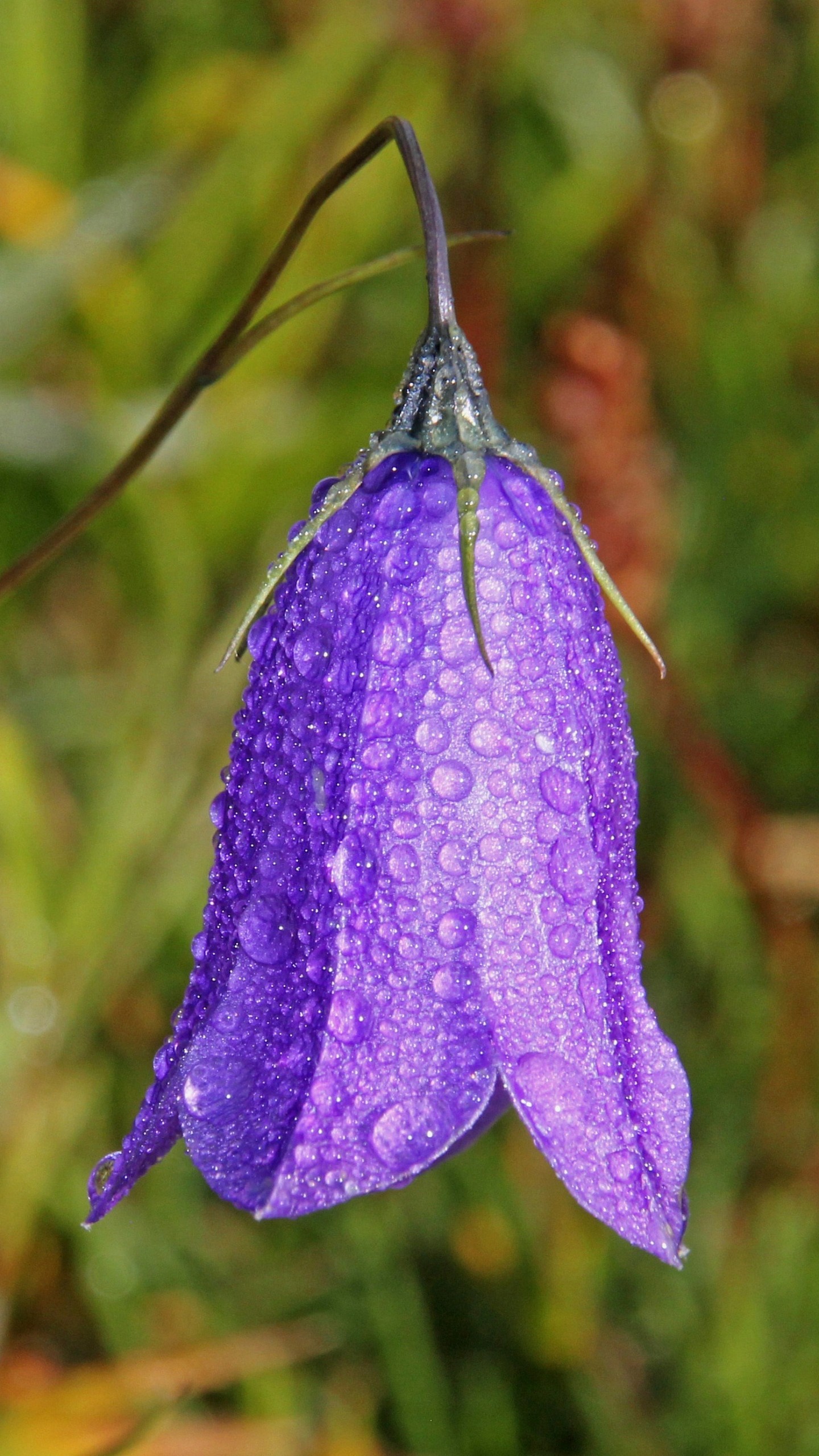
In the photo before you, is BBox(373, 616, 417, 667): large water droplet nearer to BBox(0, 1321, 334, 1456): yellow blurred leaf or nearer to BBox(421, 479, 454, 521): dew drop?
BBox(421, 479, 454, 521): dew drop

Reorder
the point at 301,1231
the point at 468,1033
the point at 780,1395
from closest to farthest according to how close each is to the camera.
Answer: the point at 468,1033 < the point at 780,1395 < the point at 301,1231

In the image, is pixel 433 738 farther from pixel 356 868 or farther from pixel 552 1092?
pixel 552 1092

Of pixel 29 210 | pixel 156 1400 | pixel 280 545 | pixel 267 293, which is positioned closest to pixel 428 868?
pixel 267 293

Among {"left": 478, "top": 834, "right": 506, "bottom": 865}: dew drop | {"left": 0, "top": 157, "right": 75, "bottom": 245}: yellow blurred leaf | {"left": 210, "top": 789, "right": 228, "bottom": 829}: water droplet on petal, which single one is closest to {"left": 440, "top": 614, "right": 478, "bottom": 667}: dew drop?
{"left": 478, "top": 834, "right": 506, "bottom": 865}: dew drop

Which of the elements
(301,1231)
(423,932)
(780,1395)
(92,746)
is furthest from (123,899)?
(423,932)

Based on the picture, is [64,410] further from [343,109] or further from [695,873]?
[695,873]

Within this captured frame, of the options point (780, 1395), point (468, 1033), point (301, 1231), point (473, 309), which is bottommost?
point (780, 1395)
